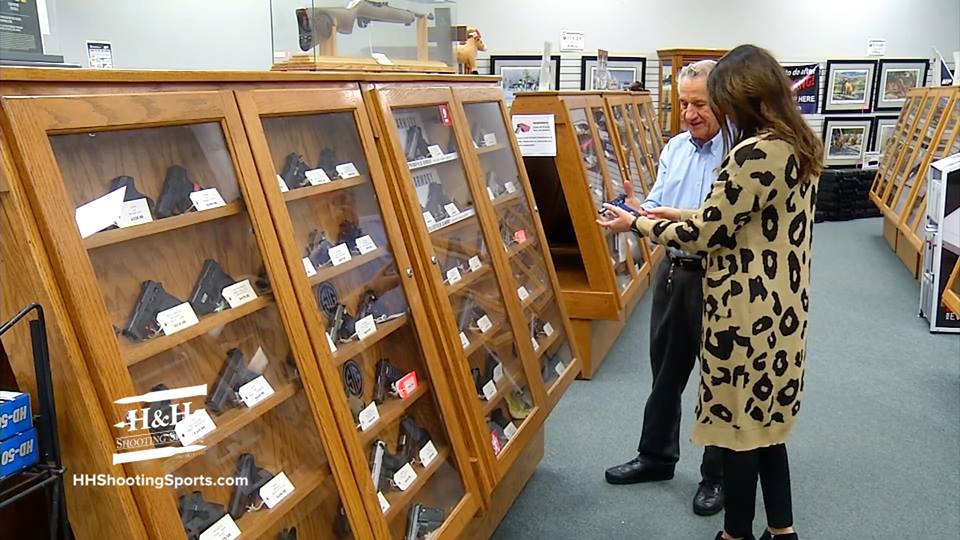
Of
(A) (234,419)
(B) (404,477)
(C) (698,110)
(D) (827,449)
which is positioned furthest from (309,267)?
(D) (827,449)

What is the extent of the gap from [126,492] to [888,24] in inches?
448

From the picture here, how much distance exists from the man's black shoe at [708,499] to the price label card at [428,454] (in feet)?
4.17

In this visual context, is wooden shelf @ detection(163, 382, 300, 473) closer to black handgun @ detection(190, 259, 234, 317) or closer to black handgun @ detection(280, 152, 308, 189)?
black handgun @ detection(190, 259, 234, 317)

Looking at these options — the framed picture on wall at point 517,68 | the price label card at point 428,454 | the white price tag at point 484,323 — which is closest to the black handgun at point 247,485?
the price label card at point 428,454

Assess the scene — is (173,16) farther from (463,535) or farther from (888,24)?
(888,24)

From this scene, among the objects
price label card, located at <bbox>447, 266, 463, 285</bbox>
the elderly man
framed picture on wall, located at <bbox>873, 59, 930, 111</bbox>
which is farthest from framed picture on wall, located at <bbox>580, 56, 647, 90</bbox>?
price label card, located at <bbox>447, 266, 463, 285</bbox>

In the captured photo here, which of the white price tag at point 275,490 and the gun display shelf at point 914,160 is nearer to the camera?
the white price tag at point 275,490

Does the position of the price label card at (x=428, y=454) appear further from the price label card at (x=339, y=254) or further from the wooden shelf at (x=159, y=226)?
the wooden shelf at (x=159, y=226)

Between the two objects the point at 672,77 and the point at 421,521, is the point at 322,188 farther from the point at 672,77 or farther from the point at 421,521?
the point at 672,77

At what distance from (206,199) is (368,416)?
0.73 m

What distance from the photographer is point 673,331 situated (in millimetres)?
2967

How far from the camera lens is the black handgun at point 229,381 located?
1643 mm

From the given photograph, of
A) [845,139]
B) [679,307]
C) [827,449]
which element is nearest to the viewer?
[679,307]

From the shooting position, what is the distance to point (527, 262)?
3.30m
